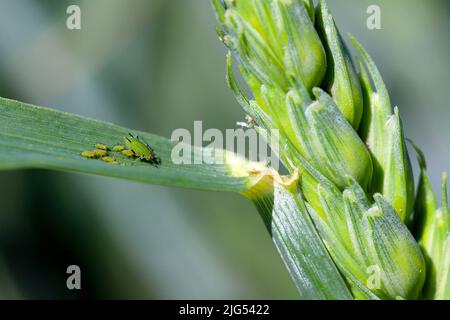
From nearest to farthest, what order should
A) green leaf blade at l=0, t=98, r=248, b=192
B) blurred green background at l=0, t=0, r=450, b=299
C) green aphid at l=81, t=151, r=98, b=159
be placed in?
Result: 1. green leaf blade at l=0, t=98, r=248, b=192
2. green aphid at l=81, t=151, r=98, b=159
3. blurred green background at l=0, t=0, r=450, b=299

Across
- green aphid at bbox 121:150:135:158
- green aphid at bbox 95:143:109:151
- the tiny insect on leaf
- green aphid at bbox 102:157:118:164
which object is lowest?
green aphid at bbox 102:157:118:164

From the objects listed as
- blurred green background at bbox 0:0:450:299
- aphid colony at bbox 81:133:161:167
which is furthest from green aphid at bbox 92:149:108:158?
blurred green background at bbox 0:0:450:299

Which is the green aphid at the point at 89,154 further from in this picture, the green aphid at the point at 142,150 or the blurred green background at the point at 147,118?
the blurred green background at the point at 147,118

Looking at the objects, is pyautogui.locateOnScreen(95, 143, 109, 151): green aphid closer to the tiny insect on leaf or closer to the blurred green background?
the tiny insect on leaf

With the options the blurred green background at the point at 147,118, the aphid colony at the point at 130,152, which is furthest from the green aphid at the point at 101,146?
the blurred green background at the point at 147,118

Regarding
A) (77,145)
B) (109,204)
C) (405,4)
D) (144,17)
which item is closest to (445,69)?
(405,4)

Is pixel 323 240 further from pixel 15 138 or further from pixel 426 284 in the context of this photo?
pixel 15 138
